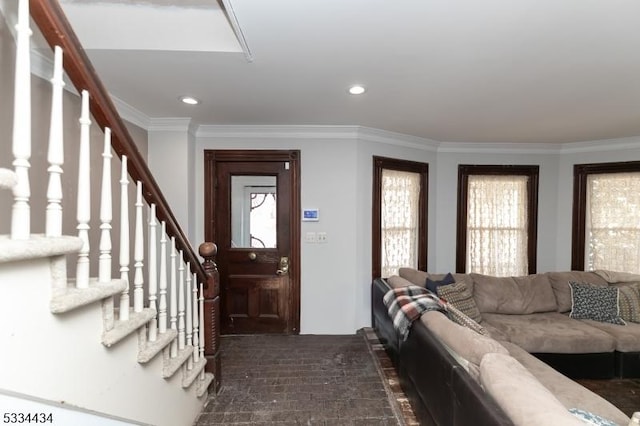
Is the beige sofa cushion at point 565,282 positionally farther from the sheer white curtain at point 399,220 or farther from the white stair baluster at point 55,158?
the white stair baluster at point 55,158

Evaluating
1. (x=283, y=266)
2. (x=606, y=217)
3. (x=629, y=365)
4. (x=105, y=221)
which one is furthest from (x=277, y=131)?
(x=606, y=217)

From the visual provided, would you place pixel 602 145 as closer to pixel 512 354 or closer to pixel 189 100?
pixel 512 354

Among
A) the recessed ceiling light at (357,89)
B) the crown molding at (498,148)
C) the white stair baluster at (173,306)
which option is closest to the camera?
the white stair baluster at (173,306)

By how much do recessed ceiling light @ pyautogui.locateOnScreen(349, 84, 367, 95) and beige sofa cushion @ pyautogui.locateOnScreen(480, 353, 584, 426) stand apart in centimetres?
191

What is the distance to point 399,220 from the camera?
12.4ft

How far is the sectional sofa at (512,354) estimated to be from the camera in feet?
3.80

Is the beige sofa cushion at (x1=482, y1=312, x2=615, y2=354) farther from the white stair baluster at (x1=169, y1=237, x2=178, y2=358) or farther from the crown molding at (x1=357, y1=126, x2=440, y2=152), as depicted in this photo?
the white stair baluster at (x1=169, y1=237, x2=178, y2=358)

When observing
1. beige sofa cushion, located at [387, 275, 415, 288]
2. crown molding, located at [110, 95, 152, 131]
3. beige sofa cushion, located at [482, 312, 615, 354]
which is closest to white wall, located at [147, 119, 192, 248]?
crown molding, located at [110, 95, 152, 131]

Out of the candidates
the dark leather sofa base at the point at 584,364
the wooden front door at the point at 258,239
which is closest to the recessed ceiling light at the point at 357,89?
the wooden front door at the point at 258,239

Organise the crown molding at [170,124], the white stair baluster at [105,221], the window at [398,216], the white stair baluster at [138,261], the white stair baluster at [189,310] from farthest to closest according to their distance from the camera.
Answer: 1. the window at [398,216]
2. the crown molding at [170,124]
3. the white stair baluster at [189,310]
4. the white stair baluster at [138,261]
5. the white stair baluster at [105,221]

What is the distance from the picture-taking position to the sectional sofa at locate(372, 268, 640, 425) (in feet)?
3.80

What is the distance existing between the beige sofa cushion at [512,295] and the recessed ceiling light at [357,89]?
2370mm

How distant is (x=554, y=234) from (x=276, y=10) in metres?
4.49

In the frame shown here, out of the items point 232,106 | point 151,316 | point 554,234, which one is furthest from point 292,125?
point 554,234
